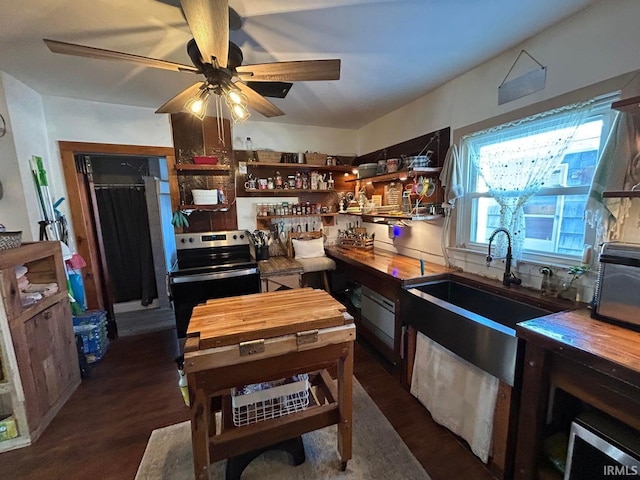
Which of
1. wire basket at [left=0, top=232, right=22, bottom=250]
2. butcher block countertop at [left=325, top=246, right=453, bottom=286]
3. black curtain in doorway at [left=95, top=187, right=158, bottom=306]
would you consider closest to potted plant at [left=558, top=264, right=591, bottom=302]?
butcher block countertop at [left=325, top=246, right=453, bottom=286]

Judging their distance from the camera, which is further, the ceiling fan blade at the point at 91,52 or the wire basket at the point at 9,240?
the wire basket at the point at 9,240

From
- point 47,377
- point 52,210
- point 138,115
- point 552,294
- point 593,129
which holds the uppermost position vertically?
point 138,115

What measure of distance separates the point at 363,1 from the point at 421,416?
2484 millimetres

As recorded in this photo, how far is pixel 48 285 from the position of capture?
208cm

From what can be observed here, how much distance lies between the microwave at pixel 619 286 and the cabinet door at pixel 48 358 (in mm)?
3221

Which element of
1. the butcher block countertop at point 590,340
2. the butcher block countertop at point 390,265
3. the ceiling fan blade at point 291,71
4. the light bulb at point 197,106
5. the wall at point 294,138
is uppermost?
the wall at point 294,138

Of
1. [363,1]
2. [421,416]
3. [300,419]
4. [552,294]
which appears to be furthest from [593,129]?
[300,419]

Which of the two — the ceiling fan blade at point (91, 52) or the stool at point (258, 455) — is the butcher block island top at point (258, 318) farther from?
the ceiling fan blade at point (91, 52)

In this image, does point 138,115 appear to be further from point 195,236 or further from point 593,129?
point 593,129

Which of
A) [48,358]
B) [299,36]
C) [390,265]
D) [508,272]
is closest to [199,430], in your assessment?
[48,358]

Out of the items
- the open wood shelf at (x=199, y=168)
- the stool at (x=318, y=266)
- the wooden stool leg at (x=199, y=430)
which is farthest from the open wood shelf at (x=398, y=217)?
the wooden stool leg at (x=199, y=430)

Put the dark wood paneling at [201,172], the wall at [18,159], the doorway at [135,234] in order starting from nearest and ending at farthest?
the wall at [18,159] → the dark wood paneling at [201,172] → the doorway at [135,234]

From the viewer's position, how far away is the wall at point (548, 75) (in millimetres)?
1336

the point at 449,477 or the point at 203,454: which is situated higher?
the point at 203,454
